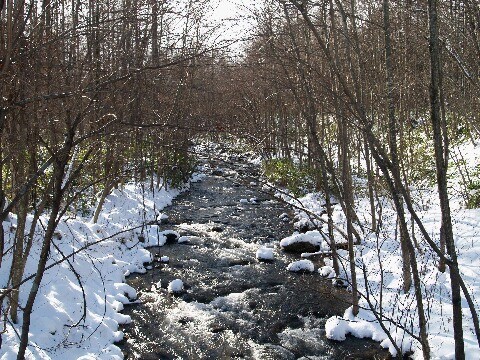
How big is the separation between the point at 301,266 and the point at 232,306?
196cm

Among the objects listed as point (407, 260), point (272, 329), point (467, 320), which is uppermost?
point (407, 260)

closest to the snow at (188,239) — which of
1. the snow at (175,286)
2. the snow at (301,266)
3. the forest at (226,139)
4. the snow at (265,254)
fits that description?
the forest at (226,139)

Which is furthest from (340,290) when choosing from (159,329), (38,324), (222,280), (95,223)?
(95,223)

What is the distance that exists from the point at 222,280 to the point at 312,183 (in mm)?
7654

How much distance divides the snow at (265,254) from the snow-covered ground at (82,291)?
230 cm

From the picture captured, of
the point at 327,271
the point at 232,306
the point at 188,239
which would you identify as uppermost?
the point at 188,239

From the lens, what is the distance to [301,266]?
8398mm

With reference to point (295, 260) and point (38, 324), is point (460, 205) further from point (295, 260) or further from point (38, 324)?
point (38, 324)

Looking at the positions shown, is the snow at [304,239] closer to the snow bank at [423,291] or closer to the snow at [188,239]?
the snow bank at [423,291]

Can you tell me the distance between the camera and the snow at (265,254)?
902 cm

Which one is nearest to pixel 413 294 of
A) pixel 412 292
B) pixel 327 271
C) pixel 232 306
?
pixel 412 292

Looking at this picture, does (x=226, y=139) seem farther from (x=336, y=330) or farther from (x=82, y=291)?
(x=82, y=291)

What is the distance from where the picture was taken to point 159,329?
6227 mm

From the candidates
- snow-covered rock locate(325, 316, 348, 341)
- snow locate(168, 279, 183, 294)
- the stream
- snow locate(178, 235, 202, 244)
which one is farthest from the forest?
snow locate(178, 235, 202, 244)
